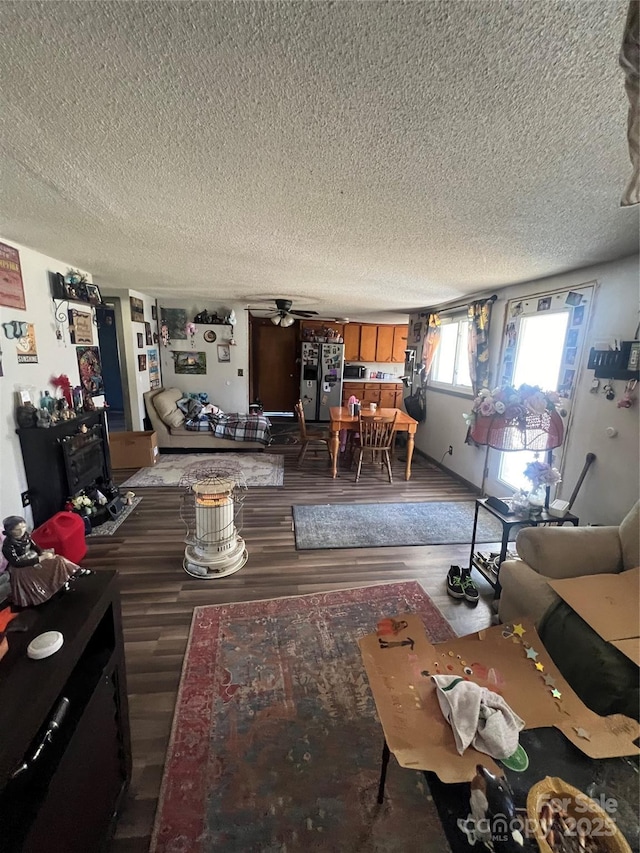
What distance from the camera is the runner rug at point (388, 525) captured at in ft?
9.45

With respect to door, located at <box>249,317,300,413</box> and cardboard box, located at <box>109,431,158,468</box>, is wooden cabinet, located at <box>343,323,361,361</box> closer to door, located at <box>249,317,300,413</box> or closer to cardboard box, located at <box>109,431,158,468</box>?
door, located at <box>249,317,300,413</box>

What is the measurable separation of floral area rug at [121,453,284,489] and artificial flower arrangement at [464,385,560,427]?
8.67 feet

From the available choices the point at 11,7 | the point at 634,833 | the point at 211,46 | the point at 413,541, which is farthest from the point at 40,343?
the point at 634,833

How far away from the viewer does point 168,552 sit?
2.65 m

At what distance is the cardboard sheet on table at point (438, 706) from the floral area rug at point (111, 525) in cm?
253

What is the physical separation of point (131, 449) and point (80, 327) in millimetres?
1659

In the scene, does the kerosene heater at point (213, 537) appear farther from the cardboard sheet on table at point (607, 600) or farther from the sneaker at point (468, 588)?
the cardboard sheet on table at point (607, 600)

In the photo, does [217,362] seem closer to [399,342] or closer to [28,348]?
[28,348]

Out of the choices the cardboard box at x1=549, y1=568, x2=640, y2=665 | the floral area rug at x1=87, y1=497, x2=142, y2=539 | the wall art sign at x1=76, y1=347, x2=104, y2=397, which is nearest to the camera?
the cardboard box at x1=549, y1=568, x2=640, y2=665

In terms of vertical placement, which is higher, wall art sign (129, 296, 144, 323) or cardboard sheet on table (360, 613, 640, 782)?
wall art sign (129, 296, 144, 323)

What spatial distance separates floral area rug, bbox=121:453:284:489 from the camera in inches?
156

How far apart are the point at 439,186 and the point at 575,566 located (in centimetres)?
193

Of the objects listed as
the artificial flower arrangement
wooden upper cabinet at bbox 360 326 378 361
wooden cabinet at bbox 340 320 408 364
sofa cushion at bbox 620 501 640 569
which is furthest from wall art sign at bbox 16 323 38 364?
wooden upper cabinet at bbox 360 326 378 361

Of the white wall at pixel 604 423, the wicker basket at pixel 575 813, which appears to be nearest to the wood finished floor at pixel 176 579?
the white wall at pixel 604 423
